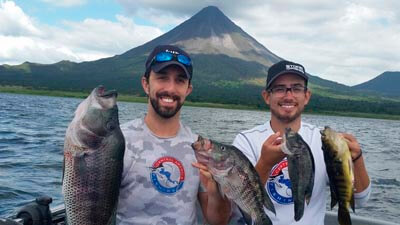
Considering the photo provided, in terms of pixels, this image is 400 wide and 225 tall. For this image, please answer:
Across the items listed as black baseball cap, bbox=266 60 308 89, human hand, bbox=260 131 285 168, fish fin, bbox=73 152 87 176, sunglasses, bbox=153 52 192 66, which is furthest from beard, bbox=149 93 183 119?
black baseball cap, bbox=266 60 308 89

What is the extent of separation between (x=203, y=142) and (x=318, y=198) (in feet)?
6.24

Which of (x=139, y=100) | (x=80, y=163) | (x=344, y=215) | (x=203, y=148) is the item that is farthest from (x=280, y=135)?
(x=139, y=100)

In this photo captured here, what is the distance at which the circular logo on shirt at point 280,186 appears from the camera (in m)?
5.13

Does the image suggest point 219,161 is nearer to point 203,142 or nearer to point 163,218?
point 203,142

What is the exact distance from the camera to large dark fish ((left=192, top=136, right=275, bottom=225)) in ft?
13.6

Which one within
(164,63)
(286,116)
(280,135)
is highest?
(164,63)

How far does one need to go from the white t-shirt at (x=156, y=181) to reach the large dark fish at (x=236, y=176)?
2.03ft

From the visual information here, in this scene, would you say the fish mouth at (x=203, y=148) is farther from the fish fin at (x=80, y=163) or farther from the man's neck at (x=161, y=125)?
the fish fin at (x=80, y=163)

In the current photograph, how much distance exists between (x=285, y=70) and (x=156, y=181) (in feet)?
6.47

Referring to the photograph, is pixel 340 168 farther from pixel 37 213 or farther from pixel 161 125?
pixel 37 213

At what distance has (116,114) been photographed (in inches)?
157

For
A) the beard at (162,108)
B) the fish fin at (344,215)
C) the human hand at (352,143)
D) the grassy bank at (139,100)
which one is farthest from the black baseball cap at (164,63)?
the grassy bank at (139,100)

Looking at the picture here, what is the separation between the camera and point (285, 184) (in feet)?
17.1

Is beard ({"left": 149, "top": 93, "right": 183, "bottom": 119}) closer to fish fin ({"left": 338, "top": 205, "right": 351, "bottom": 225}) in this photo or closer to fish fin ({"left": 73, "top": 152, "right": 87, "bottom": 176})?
fish fin ({"left": 73, "top": 152, "right": 87, "bottom": 176})
